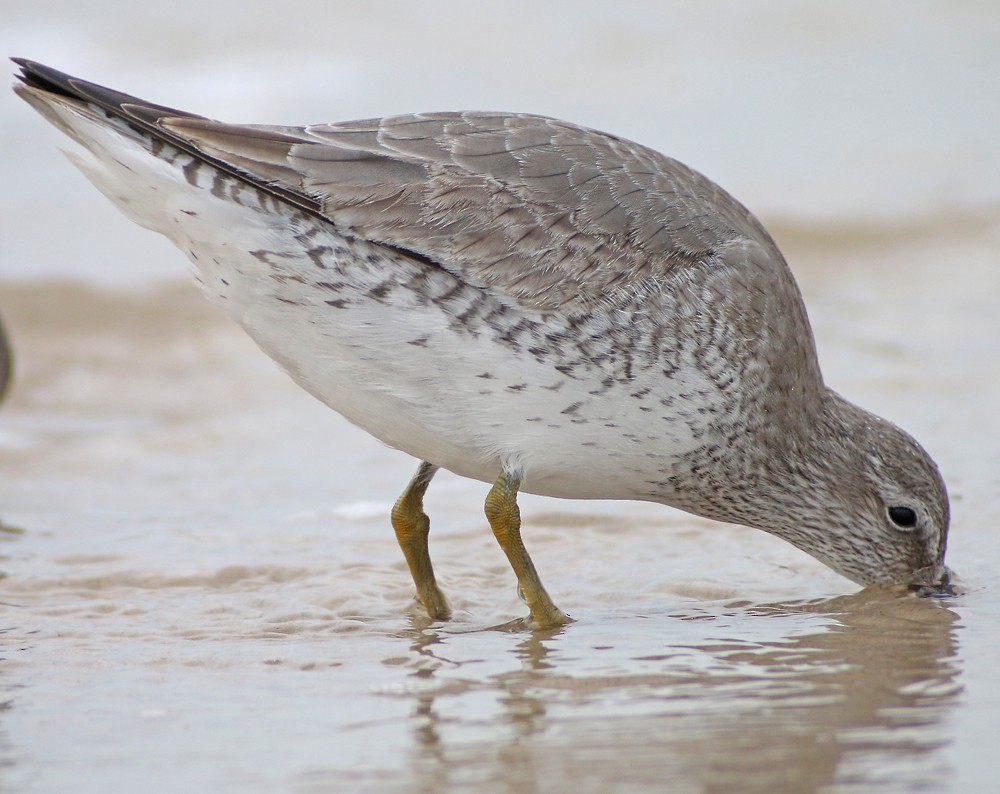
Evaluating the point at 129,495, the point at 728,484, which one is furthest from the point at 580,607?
the point at 129,495

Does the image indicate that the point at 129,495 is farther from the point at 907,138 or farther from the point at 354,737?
the point at 907,138

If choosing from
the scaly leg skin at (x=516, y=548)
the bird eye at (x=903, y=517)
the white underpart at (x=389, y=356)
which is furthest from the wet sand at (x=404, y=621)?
the white underpart at (x=389, y=356)

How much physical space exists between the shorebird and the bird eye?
0.06 meters

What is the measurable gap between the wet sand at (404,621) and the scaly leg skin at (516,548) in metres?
0.13

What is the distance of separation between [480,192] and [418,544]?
140 centimetres

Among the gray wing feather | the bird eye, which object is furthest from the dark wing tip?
the bird eye

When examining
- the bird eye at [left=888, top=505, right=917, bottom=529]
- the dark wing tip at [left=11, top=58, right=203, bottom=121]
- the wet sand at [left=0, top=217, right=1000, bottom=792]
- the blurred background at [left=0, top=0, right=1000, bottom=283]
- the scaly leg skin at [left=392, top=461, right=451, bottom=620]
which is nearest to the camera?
the wet sand at [left=0, top=217, right=1000, bottom=792]

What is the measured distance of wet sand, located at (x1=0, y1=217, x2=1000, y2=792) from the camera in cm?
356

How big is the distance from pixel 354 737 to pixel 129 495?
3.74m

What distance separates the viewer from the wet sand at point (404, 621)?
3562mm

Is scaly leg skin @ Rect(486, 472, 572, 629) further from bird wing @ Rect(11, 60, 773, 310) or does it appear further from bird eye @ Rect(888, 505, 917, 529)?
bird eye @ Rect(888, 505, 917, 529)

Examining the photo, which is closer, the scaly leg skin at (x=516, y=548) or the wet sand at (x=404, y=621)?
the wet sand at (x=404, y=621)

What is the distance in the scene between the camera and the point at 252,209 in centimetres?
484

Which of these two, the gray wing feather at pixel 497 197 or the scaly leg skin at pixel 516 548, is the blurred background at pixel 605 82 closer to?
the gray wing feather at pixel 497 197
